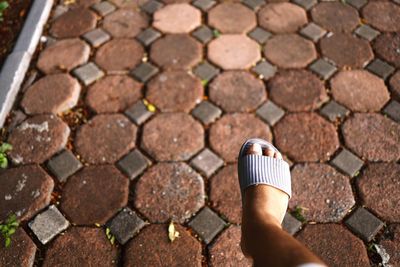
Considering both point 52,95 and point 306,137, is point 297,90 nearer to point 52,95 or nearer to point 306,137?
point 306,137

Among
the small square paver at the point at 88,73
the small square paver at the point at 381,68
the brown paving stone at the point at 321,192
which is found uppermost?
the small square paver at the point at 88,73

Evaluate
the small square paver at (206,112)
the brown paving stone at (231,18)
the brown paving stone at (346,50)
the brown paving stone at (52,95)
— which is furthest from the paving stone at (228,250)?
the brown paving stone at (231,18)

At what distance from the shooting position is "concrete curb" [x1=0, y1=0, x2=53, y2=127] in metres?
2.29

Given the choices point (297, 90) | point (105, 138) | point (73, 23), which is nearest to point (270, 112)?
point (297, 90)

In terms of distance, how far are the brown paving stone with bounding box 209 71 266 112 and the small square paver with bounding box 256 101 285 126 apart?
0.04 meters

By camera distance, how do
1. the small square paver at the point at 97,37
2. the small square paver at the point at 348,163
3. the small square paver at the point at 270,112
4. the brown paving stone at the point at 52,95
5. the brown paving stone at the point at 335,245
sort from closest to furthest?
1. the brown paving stone at the point at 335,245
2. the small square paver at the point at 348,163
3. the small square paver at the point at 270,112
4. the brown paving stone at the point at 52,95
5. the small square paver at the point at 97,37

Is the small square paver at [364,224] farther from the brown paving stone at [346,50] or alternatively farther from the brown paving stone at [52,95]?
the brown paving stone at [52,95]

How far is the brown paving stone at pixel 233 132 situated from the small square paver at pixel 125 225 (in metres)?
0.55

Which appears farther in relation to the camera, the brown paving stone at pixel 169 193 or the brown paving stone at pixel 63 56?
the brown paving stone at pixel 63 56

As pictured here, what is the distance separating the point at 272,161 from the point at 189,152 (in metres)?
0.50

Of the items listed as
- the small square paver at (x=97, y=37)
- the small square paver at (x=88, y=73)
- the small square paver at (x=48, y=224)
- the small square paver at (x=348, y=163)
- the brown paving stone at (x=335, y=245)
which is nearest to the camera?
the brown paving stone at (x=335, y=245)

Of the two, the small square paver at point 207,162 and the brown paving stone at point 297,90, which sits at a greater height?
the brown paving stone at point 297,90

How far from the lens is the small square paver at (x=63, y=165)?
6.66 ft

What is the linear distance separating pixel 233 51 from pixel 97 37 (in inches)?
36.8
